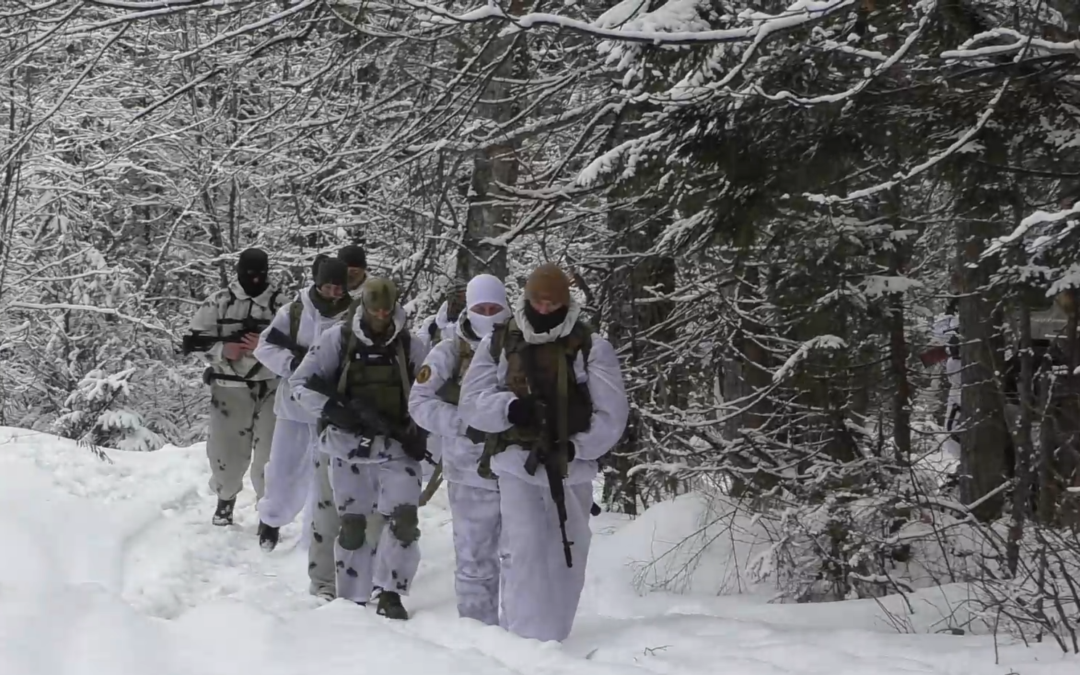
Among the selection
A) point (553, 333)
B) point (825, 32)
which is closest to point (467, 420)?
point (553, 333)

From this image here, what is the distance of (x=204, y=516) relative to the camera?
8.27 meters

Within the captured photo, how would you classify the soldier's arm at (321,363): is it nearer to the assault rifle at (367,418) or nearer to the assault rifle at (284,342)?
the assault rifle at (367,418)

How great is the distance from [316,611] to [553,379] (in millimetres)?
1473

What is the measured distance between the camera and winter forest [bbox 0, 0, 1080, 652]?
493 cm

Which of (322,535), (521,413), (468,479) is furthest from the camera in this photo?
(322,535)

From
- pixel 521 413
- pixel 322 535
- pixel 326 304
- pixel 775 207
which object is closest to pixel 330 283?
pixel 326 304

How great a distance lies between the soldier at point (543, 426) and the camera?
16.5 feet

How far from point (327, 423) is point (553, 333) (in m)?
1.61

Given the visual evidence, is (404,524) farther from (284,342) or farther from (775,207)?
(775,207)

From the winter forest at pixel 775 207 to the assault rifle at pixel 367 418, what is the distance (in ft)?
5.01

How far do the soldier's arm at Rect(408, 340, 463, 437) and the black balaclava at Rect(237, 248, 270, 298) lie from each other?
2.38 meters

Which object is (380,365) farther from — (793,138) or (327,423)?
(793,138)

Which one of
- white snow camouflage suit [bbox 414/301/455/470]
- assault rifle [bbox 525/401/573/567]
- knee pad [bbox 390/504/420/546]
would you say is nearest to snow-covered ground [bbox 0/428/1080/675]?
knee pad [bbox 390/504/420/546]

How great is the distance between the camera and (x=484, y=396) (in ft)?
16.8
